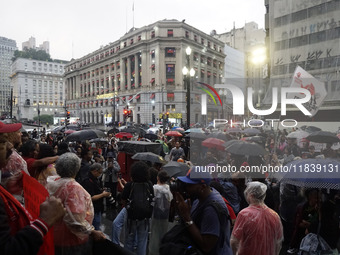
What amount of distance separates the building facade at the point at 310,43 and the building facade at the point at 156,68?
903 inches

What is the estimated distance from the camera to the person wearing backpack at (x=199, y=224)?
8.11ft

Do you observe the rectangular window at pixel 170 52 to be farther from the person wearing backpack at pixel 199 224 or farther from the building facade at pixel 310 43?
the person wearing backpack at pixel 199 224

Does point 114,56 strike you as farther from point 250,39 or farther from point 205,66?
point 250,39

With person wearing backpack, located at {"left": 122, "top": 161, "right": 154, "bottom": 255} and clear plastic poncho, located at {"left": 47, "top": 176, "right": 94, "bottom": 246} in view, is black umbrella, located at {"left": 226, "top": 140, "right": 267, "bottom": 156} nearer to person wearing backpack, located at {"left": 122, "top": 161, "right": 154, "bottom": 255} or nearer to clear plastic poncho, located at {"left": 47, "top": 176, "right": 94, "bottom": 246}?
person wearing backpack, located at {"left": 122, "top": 161, "right": 154, "bottom": 255}

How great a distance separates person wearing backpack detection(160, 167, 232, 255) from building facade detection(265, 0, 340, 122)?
19953mm

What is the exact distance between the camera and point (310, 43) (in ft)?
88.0

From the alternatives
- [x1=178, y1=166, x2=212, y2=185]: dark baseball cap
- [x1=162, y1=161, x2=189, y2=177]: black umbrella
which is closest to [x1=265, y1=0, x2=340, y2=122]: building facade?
[x1=162, y1=161, x2=189, y2=177]: black umbrella

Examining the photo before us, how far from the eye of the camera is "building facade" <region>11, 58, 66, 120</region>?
5079 inches

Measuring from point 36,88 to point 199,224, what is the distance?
497 feet

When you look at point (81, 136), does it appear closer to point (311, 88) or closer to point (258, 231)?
point (311, 88)

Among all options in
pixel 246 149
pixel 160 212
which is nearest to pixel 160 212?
pixel 160 212

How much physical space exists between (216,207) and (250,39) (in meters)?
97.4

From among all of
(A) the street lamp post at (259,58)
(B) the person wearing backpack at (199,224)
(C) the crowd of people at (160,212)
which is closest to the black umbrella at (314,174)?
(C) the crowd of people at (160,212)

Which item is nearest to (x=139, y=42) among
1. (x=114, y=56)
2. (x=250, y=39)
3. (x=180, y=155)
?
(x=114, y=56)
